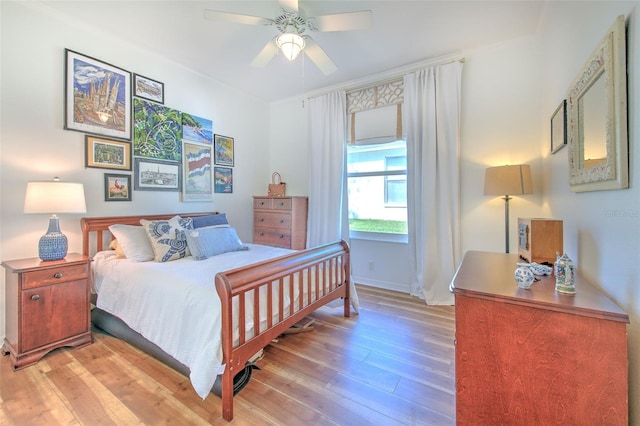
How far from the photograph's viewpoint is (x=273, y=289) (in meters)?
1.95

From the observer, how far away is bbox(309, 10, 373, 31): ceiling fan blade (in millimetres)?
1824

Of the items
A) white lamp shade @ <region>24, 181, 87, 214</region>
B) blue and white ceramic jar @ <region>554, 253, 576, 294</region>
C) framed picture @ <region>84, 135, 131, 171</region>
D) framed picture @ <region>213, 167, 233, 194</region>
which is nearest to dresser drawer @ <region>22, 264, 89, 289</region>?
white lamp shade @ <region>24, 181, 87, 214</region>

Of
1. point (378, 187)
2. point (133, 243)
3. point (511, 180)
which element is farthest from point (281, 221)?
point (511, 180)

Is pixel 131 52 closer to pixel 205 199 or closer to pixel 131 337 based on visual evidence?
pixel 205 199

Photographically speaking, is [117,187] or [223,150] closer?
[117,187]

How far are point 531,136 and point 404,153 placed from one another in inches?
51.6

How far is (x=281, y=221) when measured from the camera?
12.7 feet

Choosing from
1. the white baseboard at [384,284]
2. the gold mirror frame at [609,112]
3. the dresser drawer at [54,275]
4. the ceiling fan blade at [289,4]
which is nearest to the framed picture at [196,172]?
the dresser drawer at [54,275]

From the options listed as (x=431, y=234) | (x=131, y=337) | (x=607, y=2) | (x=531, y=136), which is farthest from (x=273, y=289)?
(x=531, y=136)

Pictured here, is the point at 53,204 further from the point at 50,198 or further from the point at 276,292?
the point at 276,292

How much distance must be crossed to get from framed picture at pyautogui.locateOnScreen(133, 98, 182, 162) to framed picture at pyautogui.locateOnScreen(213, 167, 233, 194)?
0.55m

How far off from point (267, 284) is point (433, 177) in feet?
7.52

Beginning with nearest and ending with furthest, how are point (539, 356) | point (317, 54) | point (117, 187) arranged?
1. point (539, 356)
2. point (317, 54)
3. point (117, 187)

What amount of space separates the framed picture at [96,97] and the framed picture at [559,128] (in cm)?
377
